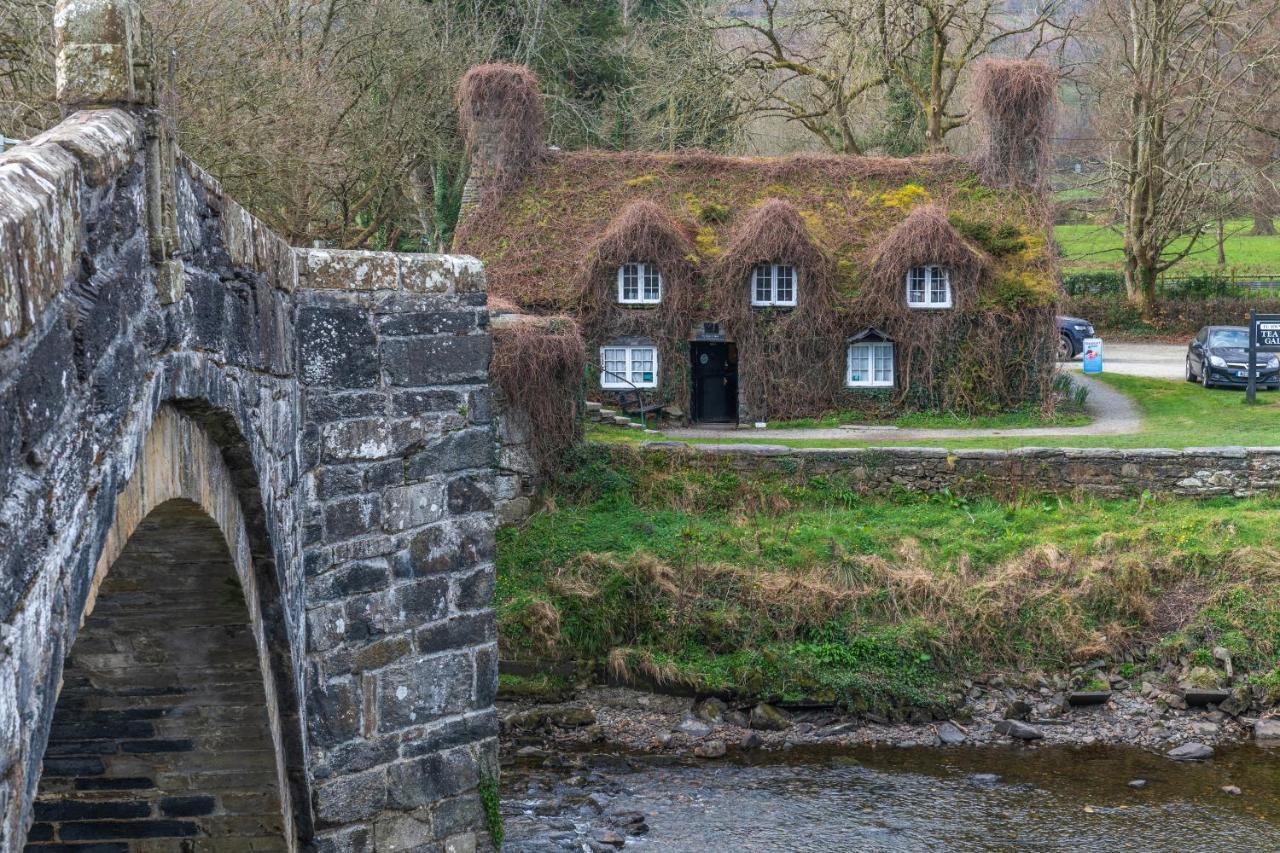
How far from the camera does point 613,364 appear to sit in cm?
2433

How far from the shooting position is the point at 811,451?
19.7 m

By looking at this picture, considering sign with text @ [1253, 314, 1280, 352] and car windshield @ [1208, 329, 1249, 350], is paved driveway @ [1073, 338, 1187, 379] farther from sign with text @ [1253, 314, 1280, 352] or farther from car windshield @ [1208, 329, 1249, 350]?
sign with text @ [1253, 314, 1280, 352]

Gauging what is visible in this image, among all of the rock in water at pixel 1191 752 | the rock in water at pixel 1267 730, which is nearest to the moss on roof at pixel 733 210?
the rock in water at pixel 1267 730

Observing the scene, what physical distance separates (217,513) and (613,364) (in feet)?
64.0

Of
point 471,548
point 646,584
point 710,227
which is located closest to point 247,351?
point 471,548

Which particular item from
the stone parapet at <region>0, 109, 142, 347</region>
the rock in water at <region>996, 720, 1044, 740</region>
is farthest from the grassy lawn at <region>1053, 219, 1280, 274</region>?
the stone parapet at <region>0, 109, 142, 347</region>

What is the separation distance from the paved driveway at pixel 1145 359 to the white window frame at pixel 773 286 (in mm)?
9164

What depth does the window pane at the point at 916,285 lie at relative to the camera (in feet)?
80.6

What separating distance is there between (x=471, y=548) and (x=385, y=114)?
1950 cm

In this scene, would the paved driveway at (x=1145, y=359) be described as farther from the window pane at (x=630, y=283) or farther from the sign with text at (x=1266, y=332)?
the window pane at (x=630, y=283)

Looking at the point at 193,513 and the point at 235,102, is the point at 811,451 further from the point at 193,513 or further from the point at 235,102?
the point at 193,513

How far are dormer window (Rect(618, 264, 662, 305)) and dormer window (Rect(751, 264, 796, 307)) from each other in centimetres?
181

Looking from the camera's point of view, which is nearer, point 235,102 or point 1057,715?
point 1057,715

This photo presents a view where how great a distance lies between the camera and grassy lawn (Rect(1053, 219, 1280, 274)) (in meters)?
38.7
